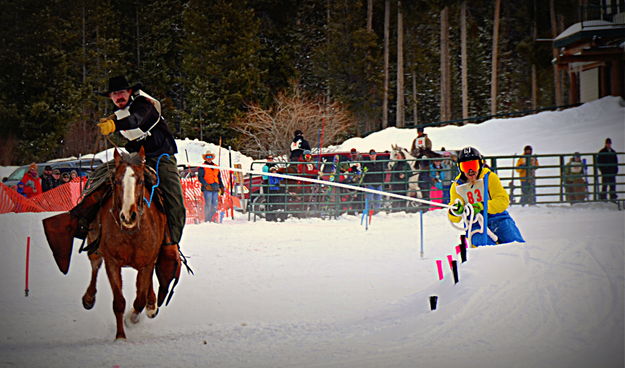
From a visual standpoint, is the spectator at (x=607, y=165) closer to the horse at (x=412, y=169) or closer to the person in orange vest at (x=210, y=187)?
the horse at (x=412, y=169)

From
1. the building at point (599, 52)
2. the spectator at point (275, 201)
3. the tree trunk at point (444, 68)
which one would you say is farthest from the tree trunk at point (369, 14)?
the spectator at point (275, 201)

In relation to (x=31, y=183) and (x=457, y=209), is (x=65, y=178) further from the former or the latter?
(x=457, y=209)

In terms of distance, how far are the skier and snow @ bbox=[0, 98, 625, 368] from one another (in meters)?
0.50

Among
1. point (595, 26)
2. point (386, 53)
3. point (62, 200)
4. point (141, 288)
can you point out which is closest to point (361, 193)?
point (62, 200)

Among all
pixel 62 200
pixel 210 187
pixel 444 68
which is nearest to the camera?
pixel 210 187

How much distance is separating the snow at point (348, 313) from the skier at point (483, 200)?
496 millimetres

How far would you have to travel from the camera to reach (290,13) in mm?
45469

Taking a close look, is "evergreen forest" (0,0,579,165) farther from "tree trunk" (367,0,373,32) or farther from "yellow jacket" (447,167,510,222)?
"yellow jacket" (447,167,510,222)

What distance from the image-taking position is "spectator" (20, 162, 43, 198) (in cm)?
2003

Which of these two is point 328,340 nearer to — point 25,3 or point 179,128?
point 25,3

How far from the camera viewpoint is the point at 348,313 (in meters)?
7.87

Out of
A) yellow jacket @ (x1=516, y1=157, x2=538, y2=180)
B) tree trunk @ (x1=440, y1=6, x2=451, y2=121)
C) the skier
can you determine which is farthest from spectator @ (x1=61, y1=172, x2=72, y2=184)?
tree trunk @ (x1=440, y1=6, x2=451, y2=121)

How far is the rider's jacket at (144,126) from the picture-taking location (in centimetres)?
736

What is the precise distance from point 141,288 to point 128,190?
1.16 metres
